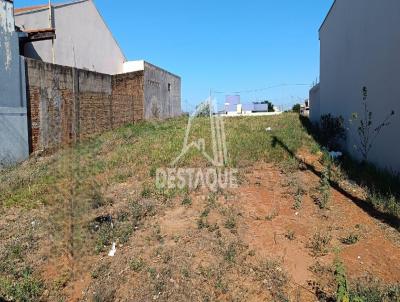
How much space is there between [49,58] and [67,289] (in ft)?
43.5

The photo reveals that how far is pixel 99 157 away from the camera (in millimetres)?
9133

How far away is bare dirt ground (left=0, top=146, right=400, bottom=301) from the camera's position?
11.1 ft

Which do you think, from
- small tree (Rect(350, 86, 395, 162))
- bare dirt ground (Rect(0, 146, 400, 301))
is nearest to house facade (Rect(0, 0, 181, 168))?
bare dirt ground (Rect(0, 146, 400, 301))

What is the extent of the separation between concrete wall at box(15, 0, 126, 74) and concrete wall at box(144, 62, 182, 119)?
8.73ft

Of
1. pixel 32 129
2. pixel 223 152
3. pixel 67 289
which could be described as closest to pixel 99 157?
pixel 32 129

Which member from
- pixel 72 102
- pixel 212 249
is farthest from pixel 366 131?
pixel 72 102

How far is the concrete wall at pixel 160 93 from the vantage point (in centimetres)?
1845

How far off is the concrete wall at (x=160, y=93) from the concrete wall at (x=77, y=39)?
266 cm

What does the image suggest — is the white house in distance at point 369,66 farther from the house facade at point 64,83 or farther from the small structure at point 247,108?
the small structure at point 247,108

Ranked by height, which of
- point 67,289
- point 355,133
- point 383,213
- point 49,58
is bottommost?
point 67,289

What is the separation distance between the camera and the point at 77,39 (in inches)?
680

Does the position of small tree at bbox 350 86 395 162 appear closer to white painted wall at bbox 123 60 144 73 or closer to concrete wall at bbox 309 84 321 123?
concrete wall at bbox 309 84 321 123

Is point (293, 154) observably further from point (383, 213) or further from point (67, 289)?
point (67, 289)

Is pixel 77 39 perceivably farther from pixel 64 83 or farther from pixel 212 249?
pixel 212 249
